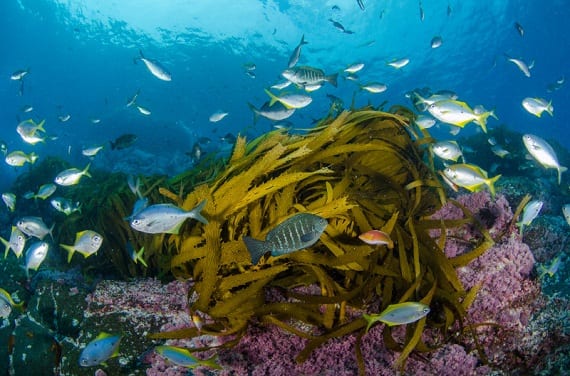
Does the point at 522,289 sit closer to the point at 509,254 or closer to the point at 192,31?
the point at 509,254

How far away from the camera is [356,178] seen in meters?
3.21

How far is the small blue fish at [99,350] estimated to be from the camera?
2.47m

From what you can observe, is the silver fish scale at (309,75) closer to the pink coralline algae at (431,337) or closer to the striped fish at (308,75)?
the striped fish at (308,75)

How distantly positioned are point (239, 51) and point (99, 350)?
199 feet

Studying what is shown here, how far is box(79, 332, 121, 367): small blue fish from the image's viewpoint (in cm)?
247

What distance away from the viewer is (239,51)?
189 feet

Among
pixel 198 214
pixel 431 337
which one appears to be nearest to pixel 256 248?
pixel 198 214

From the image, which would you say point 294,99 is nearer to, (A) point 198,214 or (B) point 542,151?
(B) point 542,151

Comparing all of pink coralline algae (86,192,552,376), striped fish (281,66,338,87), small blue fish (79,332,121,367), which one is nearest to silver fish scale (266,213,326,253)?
pink coralline algae (86,192,552,376)

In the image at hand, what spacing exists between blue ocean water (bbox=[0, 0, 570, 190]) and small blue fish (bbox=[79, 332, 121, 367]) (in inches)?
1690

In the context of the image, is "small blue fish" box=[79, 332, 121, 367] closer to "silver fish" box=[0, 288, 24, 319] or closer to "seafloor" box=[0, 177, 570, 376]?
"seafloor" box=[0, 177, 570, 376]

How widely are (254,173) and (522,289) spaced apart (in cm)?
243

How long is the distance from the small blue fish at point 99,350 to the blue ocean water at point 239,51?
4293 cm

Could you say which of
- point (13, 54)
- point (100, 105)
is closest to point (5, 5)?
point (13, 54)
